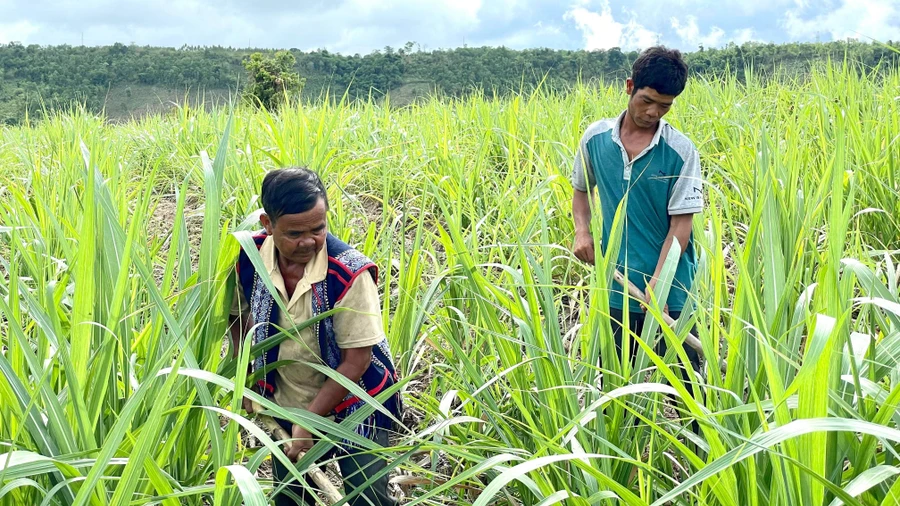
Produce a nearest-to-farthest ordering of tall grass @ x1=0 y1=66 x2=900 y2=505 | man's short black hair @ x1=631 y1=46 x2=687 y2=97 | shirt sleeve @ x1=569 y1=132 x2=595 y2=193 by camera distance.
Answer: tall grass @ x1=0 y1=66 x2=900 y2=505 < man's short black hair @ x1=631 y1=46 x2=687 y2=97 < shirt sleeve @ x1=569 y1=132 x2=595 y2=193

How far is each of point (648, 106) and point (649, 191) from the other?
23cm

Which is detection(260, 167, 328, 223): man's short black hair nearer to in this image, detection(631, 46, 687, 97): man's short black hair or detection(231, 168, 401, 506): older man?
detection(231, 168, 401, 506): older man

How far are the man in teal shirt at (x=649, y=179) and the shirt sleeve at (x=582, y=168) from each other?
0.01 m

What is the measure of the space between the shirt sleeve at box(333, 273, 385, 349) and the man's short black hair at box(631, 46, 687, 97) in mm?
959

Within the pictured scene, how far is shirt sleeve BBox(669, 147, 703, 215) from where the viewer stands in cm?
195

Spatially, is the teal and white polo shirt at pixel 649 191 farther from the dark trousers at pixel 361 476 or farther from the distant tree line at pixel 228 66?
the distant tree line at pixel 228 66

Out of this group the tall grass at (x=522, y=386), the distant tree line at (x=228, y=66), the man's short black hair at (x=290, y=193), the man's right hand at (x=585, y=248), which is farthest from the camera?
the distant tree line at (x=228, y=66)

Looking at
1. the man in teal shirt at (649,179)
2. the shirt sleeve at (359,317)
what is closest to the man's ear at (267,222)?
the shirt sleeve at (359,317)

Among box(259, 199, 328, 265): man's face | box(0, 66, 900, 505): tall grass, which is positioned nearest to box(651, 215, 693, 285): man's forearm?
box(0, 66, 900, 505): tall grass

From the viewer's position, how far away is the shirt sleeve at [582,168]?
85.7 inches

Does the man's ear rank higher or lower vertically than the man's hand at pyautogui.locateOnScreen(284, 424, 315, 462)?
higher

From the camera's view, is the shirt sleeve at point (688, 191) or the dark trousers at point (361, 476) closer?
the dark trousers at point (361, 476)

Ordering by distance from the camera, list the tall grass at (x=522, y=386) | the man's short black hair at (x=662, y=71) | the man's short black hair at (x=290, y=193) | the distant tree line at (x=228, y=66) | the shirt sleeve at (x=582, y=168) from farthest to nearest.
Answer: the distant tree line at (x=228, y=66), the shirt sleeve at (x=582, y=168), the man's short black hair at (x=662, y=71), the man's short black hair at (x=290, y=193), the tall grass at (x=522, y=386)

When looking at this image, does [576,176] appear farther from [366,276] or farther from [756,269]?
[366,276]
